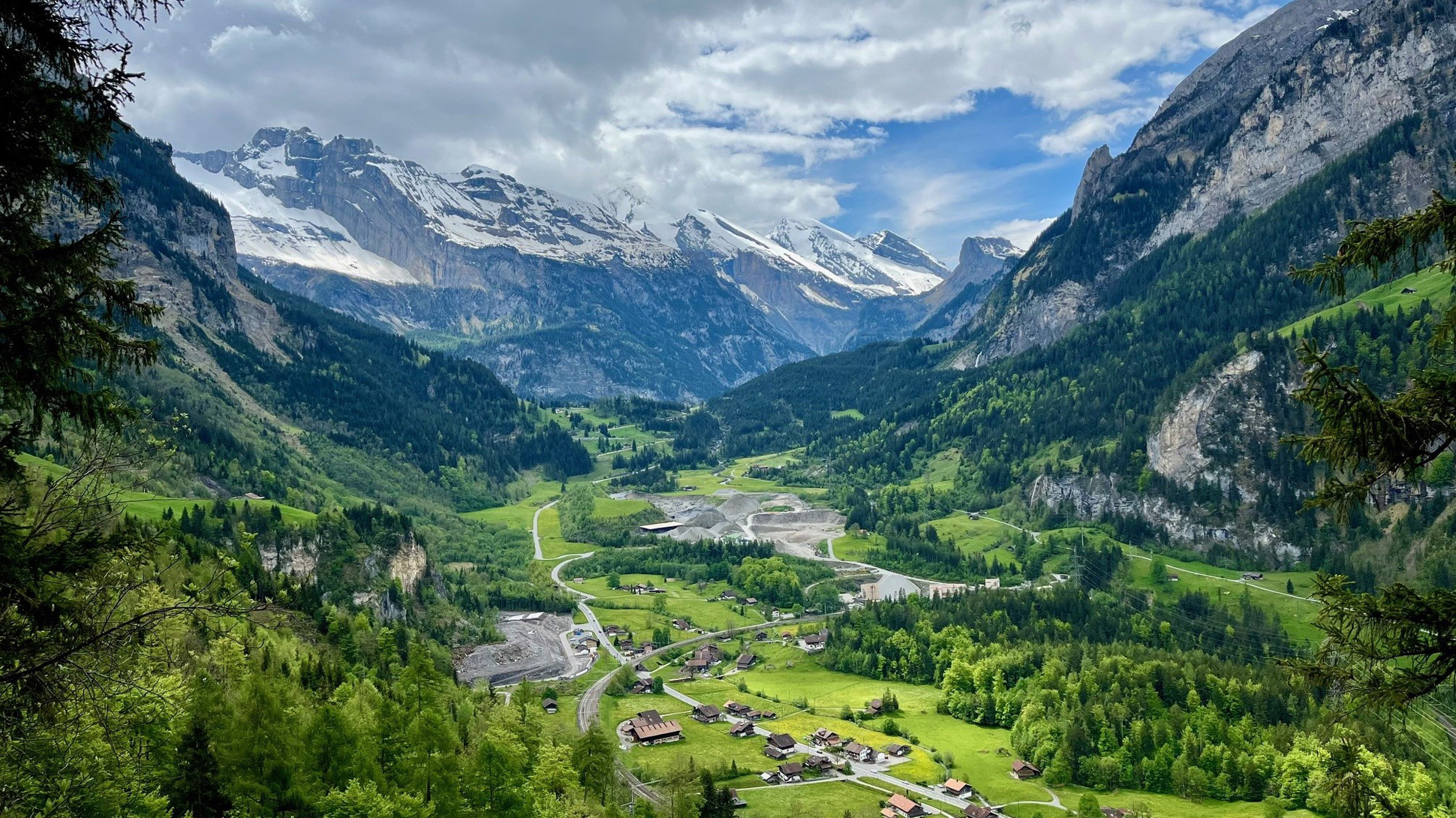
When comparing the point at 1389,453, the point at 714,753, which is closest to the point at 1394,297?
the point at 714,753

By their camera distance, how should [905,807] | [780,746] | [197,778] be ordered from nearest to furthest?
[197,778] < [905,807] < [780,746]

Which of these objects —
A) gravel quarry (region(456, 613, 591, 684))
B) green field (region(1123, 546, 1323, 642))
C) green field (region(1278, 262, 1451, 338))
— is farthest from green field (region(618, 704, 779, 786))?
green field (region(1278, 262, 1451, 338))

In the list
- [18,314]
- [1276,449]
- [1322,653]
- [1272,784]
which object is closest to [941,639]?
[1272,784]

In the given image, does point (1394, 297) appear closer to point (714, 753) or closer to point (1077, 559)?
point (1077, 559)

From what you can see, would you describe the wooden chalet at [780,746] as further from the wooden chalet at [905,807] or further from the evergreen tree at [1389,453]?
the evergreen tree at [1389,453]

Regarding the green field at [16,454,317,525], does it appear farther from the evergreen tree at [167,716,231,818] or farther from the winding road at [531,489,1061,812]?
the evergreen tree at [167,716,231,818]

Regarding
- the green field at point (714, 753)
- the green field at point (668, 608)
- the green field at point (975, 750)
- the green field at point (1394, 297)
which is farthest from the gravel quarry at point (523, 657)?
the green field at point (1394, 297)
